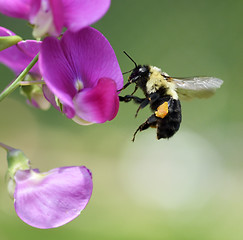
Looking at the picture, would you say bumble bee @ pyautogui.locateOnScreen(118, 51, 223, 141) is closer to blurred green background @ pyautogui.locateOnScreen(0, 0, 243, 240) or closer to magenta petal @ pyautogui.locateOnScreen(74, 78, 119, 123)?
magenta petal @ pyautogui.locateOnScreen(74, 78, 119, 123)

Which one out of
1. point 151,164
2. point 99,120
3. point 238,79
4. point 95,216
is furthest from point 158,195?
point 99,120

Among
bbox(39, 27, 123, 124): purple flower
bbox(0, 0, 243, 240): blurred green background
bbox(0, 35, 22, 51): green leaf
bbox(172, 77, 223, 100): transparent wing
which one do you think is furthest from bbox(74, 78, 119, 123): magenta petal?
bbox(0, 0, 243, 240): blurred green background

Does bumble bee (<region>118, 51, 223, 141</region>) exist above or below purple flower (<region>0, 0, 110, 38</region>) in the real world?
below


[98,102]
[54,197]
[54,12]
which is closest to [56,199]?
[54,197]

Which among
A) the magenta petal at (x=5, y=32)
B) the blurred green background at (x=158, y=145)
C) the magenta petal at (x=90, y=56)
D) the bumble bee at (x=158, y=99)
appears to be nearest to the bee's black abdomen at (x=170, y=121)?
the bumble bee at (x=158, y=99)

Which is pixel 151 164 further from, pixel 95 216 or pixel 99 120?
pixel 99 120

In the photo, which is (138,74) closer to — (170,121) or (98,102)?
(170,121)

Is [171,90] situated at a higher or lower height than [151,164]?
higher
